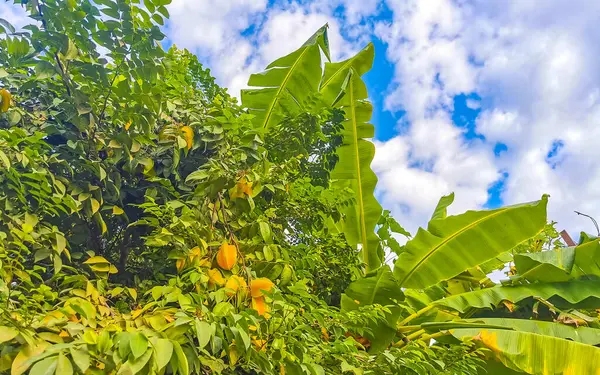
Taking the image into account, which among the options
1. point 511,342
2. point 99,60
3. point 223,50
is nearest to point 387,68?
point 223,50

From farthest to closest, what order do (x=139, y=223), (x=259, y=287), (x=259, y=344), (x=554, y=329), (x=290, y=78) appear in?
1. (x=290, y=78)
2. (x=554, y=329)
3. (x=139, y=223)
4. (x=259, y=287)
5. (x=259, y=344)

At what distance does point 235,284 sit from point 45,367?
617 millimetres

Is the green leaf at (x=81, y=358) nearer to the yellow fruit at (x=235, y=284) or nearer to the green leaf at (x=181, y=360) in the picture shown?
the green leaf at (x=181, y=360)

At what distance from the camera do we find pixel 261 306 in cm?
137

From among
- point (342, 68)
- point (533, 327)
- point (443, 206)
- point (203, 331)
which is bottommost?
Answer: point (203, 331)

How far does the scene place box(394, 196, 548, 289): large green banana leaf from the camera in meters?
3.04

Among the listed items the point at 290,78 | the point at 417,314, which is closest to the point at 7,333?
the point at 290,78

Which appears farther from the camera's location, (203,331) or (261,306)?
(261,306)

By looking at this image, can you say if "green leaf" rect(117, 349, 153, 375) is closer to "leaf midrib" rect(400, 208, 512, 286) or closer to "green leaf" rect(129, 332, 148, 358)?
"green leaf" rect(129, 332, 148, 358)

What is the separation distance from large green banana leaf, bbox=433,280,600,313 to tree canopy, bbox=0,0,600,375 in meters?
0.02

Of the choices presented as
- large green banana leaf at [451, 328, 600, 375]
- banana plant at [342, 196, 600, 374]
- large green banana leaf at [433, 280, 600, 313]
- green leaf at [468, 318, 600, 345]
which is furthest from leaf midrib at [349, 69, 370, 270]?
large green banana leaf at [451, 328, 600, 375]

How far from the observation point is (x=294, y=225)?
2260 millimetres

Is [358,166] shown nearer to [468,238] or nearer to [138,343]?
[468,238]

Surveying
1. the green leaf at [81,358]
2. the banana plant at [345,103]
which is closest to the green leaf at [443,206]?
the banana plant at [345,103]
